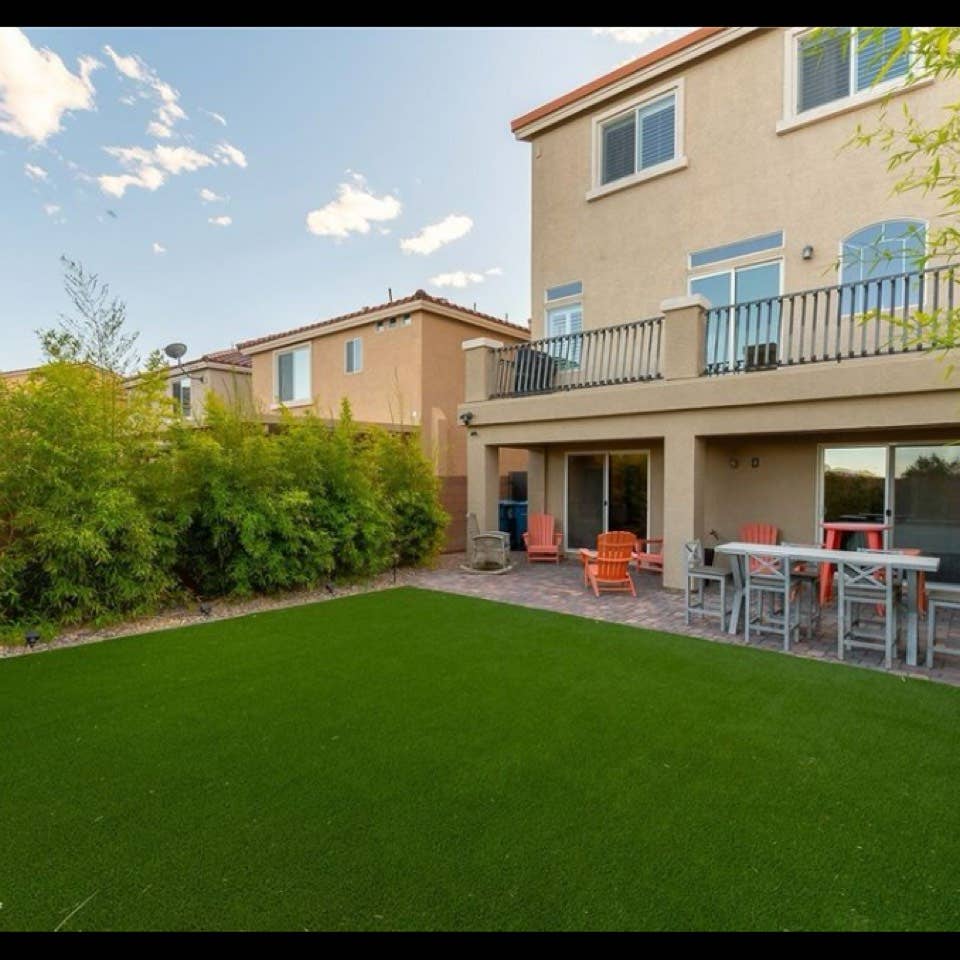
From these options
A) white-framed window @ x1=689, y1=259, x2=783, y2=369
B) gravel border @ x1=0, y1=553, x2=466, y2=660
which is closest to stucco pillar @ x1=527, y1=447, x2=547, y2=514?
gravel border @ x1=0, y1=553, x2=466, y2=660

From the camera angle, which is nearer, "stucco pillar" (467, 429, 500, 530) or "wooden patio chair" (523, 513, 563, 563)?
"stucco pillar" (467, 429, 500, 530)

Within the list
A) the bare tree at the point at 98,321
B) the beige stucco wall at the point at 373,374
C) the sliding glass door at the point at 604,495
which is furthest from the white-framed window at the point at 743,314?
the bare tree at the point at 98,321

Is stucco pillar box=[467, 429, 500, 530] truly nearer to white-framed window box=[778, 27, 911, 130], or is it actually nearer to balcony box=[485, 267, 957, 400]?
balcony box=[485, 267, 957, 400]

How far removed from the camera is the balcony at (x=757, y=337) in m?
7.59

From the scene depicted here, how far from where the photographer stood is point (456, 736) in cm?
401

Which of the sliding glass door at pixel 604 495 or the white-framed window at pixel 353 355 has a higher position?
the white-framed window at pixel 353 355

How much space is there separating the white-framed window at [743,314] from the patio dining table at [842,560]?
3309mm

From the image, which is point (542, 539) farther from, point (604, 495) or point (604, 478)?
point (604, 478)

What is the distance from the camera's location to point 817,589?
793cm

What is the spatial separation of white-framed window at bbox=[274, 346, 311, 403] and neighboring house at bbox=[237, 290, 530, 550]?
0.12 ft

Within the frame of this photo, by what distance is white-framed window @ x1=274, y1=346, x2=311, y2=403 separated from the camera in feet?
57.3

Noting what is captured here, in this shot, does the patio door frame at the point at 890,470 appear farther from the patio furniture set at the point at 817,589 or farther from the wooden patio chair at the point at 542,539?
the wooden patio chair at the point at 542,539

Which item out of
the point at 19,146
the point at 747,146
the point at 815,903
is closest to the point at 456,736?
the point at 815,903

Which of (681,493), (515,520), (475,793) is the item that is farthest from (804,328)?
(475,793)
